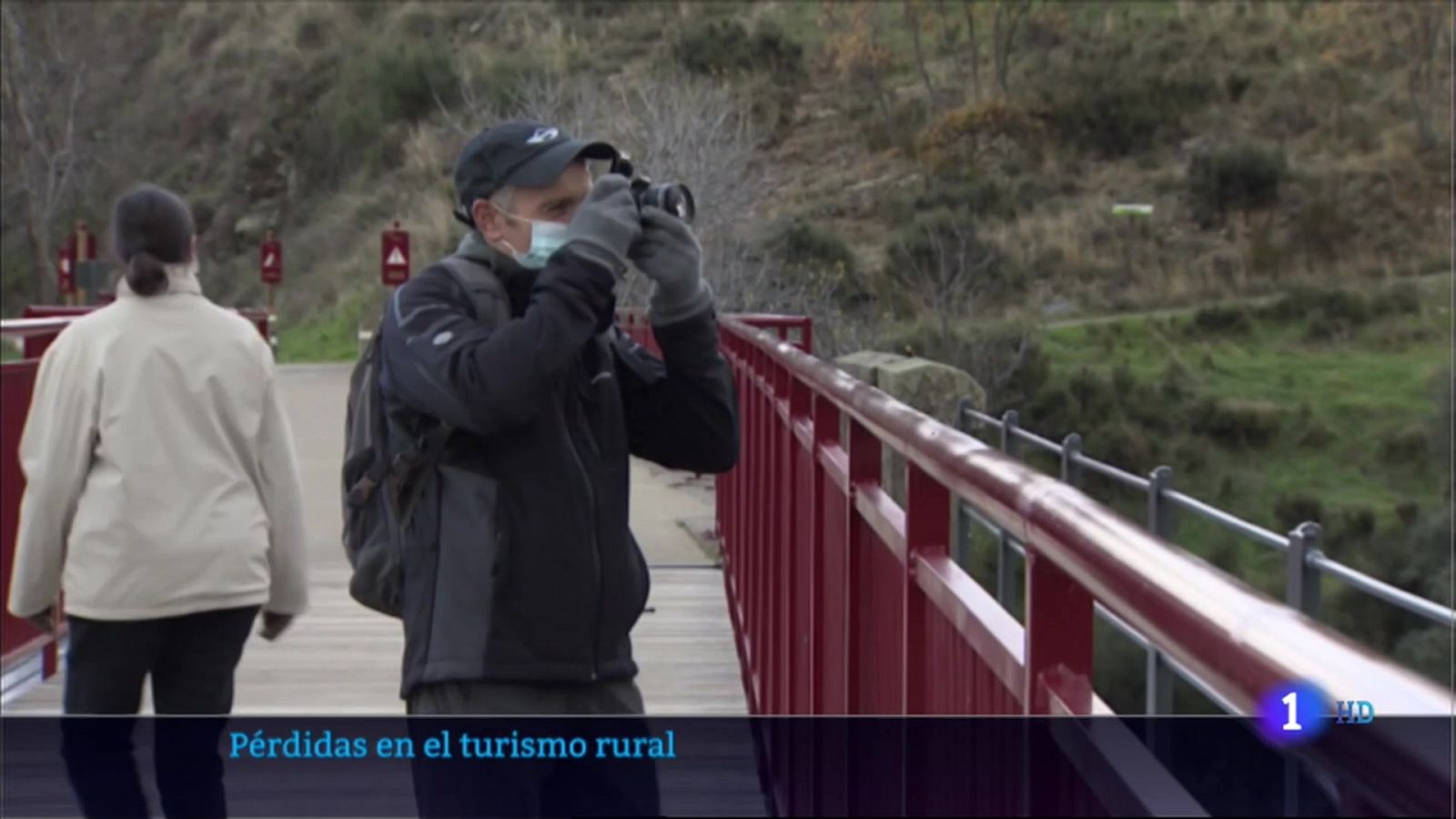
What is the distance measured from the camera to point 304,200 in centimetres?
6000

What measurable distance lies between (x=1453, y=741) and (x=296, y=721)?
253 centimetres

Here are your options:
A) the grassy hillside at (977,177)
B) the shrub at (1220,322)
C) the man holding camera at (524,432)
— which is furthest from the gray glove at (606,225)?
the shrub at (1220,322)

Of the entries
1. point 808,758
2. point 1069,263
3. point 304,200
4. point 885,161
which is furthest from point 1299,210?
point 808,758

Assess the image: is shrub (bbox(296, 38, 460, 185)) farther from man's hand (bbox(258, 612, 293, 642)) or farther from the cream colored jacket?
the cream colored jacket

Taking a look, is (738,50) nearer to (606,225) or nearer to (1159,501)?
(1159,501)

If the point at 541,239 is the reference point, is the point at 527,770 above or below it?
below

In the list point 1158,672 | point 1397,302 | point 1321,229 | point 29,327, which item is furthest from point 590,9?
point 1158,672

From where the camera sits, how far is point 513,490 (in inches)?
134

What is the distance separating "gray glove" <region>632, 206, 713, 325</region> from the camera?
359 centimetres

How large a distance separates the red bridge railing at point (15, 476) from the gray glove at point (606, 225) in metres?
4.74

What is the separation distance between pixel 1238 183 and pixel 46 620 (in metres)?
43.0

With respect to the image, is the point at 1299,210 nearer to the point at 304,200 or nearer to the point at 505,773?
the point at 304,200

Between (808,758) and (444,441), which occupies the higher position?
(444,441)

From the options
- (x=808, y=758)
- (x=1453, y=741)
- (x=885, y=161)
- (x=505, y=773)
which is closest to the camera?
(x=1453, y=741)
